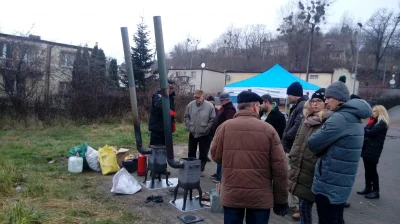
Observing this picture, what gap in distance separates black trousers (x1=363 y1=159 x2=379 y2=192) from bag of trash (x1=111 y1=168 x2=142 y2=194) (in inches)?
162

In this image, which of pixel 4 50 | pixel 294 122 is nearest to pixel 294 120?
pixel 294 122

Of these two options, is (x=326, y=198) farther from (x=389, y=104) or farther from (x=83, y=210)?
(x=389, y=104)

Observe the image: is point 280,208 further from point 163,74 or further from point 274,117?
point 163,74

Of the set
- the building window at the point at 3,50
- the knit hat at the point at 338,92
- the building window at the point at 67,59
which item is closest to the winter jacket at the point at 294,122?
the knit hat at the point at 338,92

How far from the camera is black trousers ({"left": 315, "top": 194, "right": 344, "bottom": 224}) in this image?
2836 millimetres

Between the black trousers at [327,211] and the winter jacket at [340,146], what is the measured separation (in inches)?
2.5

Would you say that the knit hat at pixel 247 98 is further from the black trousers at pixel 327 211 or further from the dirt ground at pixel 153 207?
the dirt ground at pixel 153 207

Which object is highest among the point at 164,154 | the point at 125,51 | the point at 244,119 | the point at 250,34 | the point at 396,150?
the point at 250,34

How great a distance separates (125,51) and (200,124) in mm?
2041

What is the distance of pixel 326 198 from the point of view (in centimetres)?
284

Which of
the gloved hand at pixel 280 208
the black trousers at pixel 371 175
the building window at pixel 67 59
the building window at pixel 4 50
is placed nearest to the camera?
the gloved hand at pixel 280 208

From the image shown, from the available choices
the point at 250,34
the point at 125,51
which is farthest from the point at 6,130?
the point at 250,34

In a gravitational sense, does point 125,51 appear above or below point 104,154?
above

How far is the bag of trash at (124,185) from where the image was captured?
540 cm
